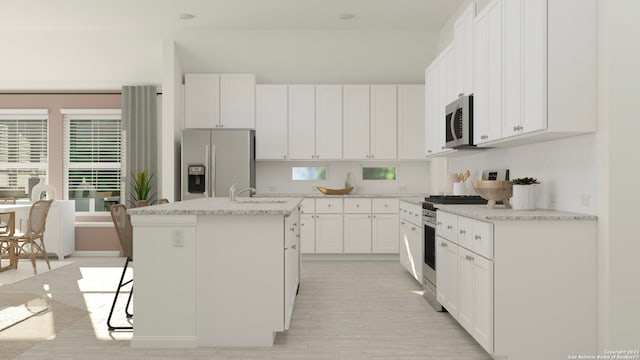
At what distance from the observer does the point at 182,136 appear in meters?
6.90

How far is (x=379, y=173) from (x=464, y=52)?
3.54m

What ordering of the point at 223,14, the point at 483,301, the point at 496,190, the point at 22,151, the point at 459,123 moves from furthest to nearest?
the point at 22,151, the point at 223,14, the point at 459,123, the point at 496,190, the point at 483,301

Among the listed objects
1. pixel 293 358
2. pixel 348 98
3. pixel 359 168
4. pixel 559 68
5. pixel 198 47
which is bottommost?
pixel 293 358

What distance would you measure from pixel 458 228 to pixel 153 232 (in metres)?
2.18

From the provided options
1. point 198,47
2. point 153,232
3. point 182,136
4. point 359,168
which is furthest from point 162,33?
point 153,232

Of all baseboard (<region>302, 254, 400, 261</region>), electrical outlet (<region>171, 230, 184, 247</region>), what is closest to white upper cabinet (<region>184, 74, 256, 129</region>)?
baseboard (<region>302, 254, 400, 261</region>)

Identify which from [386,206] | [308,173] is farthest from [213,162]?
[386,206]

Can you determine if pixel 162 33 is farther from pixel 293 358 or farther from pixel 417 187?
pixel 293 358

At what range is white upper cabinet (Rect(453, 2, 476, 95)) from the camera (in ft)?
13.9

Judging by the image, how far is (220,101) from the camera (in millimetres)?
7309

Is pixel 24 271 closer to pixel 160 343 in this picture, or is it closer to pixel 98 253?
pixel 98 253

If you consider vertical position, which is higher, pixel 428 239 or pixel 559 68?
pixel 559 68

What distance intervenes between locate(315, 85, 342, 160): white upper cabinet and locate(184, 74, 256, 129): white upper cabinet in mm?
993

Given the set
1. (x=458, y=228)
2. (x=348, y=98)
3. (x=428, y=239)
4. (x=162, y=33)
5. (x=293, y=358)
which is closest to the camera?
(x=293, y=358)
